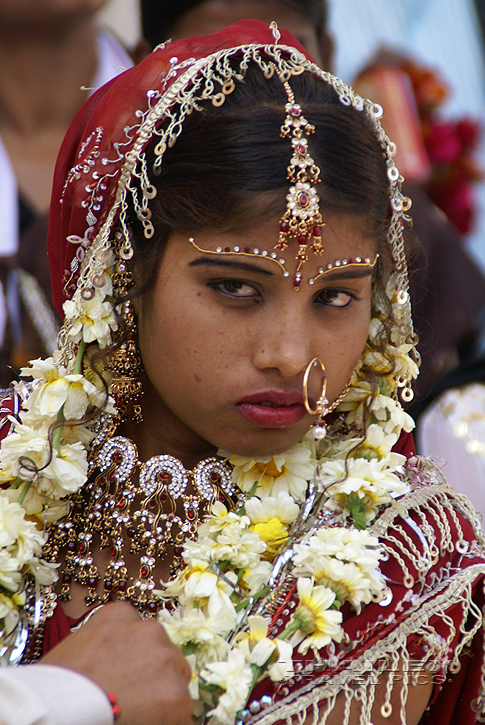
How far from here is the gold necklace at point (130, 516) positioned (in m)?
1.53

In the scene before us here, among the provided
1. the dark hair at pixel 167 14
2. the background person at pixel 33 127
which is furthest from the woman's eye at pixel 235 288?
the dark hair at pixel 167 14

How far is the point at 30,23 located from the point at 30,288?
1.03 metres

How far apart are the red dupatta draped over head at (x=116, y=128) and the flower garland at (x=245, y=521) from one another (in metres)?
0.13

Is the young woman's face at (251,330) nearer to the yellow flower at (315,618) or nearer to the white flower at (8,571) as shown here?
the yellow flower at (315,618)

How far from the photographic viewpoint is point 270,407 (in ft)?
4.57

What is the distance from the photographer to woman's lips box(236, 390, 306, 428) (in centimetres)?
137

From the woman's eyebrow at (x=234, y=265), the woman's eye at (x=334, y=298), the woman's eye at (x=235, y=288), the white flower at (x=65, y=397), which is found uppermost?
the woman's eyebrow at (x=234, y=265)

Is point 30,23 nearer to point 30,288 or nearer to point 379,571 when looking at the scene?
point 30,288

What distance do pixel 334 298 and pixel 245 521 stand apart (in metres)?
0.49

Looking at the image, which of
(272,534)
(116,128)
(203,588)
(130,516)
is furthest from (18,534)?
(116,128)

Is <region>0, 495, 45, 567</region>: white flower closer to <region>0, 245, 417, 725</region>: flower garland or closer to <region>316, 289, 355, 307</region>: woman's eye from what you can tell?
<region>0, 245, 417, 725</region>: flower garland

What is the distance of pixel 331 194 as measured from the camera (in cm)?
138

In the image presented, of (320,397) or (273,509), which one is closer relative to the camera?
(320,397)

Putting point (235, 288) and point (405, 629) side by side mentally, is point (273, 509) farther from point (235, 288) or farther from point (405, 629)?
point (235, 288)
